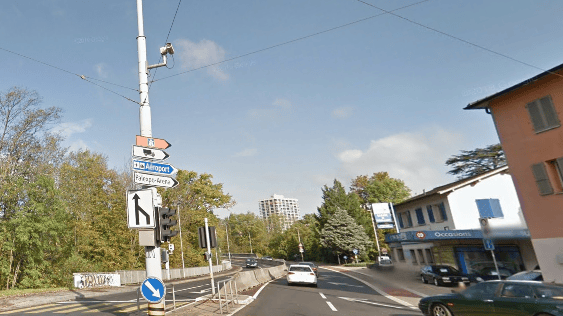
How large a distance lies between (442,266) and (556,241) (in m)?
9.14

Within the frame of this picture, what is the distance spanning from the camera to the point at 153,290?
6.93 meters

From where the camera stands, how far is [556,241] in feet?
49.9

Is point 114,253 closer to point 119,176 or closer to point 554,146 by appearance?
point 119,176

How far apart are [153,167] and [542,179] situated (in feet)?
58.4

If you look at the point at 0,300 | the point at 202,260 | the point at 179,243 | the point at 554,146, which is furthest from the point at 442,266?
the point at 202,260

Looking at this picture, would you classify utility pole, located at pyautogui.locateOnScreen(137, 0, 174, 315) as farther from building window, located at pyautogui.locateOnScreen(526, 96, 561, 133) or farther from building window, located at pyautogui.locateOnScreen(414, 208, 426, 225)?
building window, located at pyautogui.locateOnScreen(414, 208, 426, 225)

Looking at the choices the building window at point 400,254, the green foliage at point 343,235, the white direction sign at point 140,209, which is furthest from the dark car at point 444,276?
the green foliage at point 343,235

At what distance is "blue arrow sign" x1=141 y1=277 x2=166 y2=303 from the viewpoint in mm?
6848

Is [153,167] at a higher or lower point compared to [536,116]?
lower

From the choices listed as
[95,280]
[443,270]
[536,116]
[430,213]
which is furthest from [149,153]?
[430,213]

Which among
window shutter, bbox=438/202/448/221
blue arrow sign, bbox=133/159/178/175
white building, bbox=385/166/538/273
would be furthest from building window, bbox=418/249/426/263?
blue arrow sign, bbox=133/159/178/175

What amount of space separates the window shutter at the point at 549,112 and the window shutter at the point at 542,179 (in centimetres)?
203

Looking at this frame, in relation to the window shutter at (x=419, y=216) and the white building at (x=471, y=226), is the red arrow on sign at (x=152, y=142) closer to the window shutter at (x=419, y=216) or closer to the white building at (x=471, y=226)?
the white building at (x=471, y=226)

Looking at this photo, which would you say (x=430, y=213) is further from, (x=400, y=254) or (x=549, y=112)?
(x=549, y=112)
